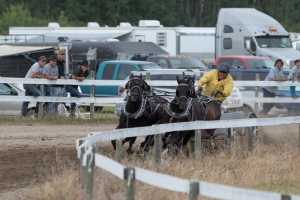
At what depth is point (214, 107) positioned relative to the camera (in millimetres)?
13461

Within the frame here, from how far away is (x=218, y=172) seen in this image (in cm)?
1095

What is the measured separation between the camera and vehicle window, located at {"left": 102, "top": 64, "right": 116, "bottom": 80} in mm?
25719

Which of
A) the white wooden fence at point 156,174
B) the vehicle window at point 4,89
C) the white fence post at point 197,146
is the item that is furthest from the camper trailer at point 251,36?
the white wooden fence at point 156,174

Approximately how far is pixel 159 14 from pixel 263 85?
51855 millimetres

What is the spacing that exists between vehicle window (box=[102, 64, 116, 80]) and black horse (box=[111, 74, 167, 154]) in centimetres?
1217

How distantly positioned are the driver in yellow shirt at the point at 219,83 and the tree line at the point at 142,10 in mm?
53601

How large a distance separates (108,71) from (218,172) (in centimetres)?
1526

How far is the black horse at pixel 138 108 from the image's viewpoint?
13.1 m

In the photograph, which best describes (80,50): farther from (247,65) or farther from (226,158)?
(226,158)

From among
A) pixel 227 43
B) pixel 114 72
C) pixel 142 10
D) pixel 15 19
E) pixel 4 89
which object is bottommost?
pixel 4 89

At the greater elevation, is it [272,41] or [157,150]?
[272,41]

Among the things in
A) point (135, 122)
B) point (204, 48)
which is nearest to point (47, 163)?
point (135, 122)

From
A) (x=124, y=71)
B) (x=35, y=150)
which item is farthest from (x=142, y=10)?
(x=35, y=150)

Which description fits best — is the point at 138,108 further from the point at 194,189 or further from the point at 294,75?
the point at 294,75
